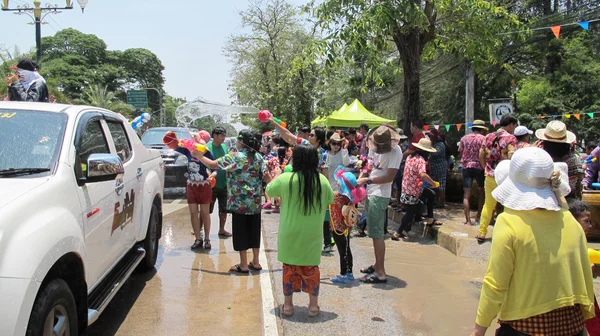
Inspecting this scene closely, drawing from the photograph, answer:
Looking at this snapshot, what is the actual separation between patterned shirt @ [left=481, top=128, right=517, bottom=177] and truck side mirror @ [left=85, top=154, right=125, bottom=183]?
17.0ft

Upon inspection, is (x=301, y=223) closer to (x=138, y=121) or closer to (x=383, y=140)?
(x=383, y=140)

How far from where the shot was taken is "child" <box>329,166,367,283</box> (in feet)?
16.7

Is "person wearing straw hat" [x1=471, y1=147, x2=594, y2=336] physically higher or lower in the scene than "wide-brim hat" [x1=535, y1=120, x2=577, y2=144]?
lower

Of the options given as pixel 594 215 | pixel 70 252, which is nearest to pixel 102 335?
pixel 70 252

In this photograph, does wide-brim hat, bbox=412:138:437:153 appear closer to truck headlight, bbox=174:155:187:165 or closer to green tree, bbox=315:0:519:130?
green tree, bbox=315:0:519:130

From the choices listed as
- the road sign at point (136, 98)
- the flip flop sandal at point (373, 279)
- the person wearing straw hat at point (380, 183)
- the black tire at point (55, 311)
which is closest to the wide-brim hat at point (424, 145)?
the person wearing straw hat at point (380, 183)

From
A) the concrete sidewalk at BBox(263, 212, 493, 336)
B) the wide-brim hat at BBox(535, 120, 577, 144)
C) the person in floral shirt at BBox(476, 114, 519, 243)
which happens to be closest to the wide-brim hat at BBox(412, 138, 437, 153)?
the person in floral shirt at BBox(476, 114, 519, 243)

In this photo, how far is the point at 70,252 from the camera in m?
2.80

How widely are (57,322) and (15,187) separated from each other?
786 millimetres

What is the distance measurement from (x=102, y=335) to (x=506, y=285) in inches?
126

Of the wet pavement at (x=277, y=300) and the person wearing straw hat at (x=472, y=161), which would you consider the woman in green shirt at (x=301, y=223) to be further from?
the person wearing straw hat at (x=472, y=161)

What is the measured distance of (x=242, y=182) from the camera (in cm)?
545

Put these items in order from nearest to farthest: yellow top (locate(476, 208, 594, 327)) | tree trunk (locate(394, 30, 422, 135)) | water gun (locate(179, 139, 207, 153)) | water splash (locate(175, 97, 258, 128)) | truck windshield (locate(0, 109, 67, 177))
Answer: yellow top (locate(476, 208, 594, 327)) < truck windshield (locate(0, 109, 67, 177)) < water gun (locate(179, 139, 207, 153)) < tree trunk (locate(394, 30, 422, 135)) < water splash (locate(175, 97, 258, 128))

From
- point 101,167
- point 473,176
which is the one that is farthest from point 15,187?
point 473,176
